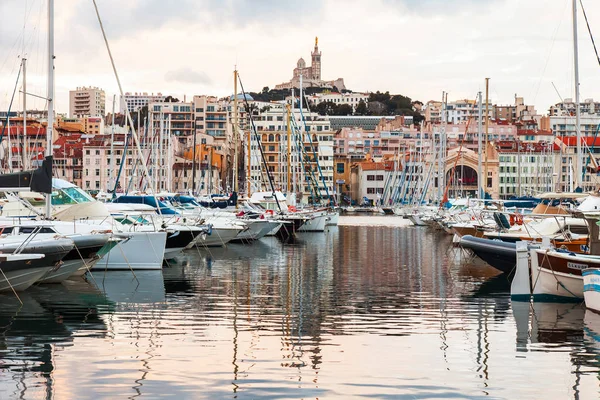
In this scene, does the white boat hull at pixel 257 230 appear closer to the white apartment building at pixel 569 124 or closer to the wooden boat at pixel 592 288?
the wooden boat at pixel 592 288

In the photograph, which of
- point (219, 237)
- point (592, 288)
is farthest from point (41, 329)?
point (219, 237)

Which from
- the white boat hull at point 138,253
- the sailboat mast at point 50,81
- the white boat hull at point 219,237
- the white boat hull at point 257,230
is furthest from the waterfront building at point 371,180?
the sailboat mast at point 50,81

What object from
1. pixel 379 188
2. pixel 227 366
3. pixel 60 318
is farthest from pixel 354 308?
pixel 379 188

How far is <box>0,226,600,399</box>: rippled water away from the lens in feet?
43.2

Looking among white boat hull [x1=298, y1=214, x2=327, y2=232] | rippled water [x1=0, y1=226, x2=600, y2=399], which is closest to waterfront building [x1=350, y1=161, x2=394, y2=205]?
white boat hull [x1=298, y1=214, x2=327, y2=232]

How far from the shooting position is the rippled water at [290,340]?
43.2 feet

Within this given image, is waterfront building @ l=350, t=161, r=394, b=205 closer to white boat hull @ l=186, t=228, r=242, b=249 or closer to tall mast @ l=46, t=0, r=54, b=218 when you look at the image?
white boat hull @ l=186, t=228, r=242, b=249

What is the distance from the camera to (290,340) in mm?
17141

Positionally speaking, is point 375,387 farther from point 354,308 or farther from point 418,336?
point 354,308

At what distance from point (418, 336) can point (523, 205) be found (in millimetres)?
42925

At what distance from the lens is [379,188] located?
541ft

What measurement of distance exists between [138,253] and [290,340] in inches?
561

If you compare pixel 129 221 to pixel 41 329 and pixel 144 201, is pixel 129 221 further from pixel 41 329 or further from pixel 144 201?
pixel 41 329

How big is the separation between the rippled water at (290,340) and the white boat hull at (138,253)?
649 mm
